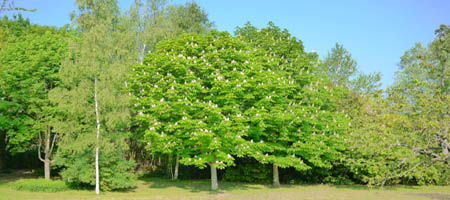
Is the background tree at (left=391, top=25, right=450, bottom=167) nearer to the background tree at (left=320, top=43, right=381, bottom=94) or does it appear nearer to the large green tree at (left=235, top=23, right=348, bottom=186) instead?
the large green tree at (left=235, top=23, right=348, bottom=186)

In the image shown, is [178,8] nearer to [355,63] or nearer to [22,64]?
[22,64]

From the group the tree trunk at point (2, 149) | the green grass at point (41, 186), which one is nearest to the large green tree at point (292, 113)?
the green grass at point (41, 186)

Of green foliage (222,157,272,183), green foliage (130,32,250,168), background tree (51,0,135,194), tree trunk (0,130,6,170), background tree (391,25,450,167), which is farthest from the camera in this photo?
tree trunk (0,130,6,170)

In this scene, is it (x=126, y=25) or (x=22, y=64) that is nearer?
(x=22, y=64)

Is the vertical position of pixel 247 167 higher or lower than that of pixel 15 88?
lower

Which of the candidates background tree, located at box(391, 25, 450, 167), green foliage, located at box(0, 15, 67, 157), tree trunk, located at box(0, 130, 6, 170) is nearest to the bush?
green foliage, located at box(0, 15, 67, 157)

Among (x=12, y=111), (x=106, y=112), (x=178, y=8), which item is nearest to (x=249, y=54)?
(x=106, y=112)

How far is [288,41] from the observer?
27938 millimetres

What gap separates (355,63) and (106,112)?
41763 millimetres

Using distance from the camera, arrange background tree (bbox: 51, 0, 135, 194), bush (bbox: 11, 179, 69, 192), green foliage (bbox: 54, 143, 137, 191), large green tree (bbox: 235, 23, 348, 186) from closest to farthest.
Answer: background tree (bbox: 51, 0, 135, 194) < green foliage (bbox: 54, 143, 137, 191) < bush (bbox: 11, 179, 69, 192) < large green tree (bbox: 235, 23, 348, 186)

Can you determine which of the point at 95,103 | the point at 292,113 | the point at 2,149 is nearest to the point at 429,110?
the point at 292,113

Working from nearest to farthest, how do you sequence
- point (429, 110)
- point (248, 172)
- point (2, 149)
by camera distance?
point (429, 110) → point (248, 172) → point (2, 149)

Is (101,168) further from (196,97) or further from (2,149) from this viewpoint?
(2,149)

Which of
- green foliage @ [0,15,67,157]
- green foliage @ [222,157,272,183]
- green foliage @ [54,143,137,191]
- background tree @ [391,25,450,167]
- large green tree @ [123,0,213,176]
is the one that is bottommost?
green foliage @ [222,157,272,183]
